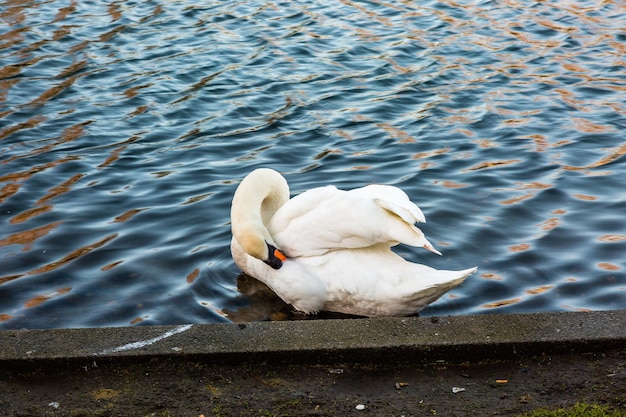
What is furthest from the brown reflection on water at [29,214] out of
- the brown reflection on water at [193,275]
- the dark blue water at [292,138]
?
the brown reflection on water at [193,275]

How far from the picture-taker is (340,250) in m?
5.36

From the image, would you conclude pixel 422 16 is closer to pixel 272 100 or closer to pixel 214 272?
pixel 272 100

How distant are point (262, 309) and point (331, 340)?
1.75 meters

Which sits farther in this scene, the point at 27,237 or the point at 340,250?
the point at 27,237

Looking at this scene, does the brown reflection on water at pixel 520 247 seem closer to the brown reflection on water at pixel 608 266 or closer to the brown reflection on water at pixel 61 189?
the brown reflection on water at pixel 608 266

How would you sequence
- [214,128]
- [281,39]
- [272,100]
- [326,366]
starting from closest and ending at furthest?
[326,366] < [214,128] < [272,100] < [281,39]

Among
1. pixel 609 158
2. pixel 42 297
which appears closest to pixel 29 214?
pixel 42 297

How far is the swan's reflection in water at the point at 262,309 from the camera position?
559 cm

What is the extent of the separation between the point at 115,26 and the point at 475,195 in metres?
6.79

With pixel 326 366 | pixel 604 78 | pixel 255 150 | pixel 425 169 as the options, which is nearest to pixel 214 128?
pixel 255 150

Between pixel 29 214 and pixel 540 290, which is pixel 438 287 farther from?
pixel 29 214

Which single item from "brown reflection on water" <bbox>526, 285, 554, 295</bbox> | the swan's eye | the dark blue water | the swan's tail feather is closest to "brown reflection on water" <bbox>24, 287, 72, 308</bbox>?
the dark blue water

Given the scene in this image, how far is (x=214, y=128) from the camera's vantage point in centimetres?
876

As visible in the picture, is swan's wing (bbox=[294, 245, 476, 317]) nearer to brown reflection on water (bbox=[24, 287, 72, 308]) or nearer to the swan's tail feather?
the swan's tail feather
